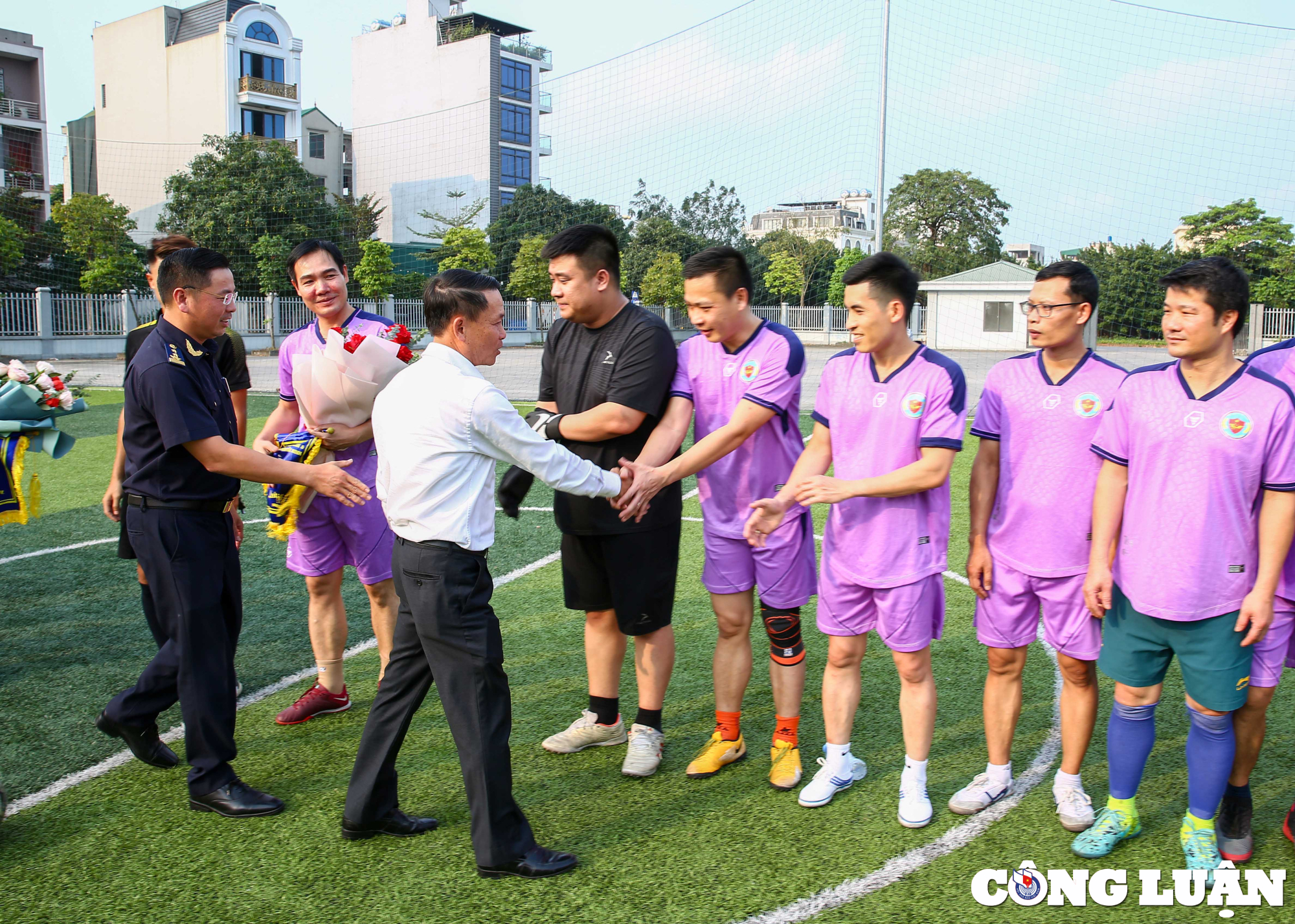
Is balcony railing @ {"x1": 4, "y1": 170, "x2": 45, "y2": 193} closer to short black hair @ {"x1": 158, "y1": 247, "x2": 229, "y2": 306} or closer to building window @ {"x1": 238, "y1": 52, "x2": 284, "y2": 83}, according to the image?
building window @ {"x1": 238, "y1": 52, "x2": 284, "y2": 83}

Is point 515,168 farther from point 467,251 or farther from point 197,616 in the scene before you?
point 197,616

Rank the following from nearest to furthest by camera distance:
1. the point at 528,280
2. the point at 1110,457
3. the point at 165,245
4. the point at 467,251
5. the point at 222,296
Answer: the point at 1110,457
the point at 222,296
the point at 165,245
the point at 528,280
the point at 467,251

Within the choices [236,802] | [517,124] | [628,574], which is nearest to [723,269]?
[628,574]

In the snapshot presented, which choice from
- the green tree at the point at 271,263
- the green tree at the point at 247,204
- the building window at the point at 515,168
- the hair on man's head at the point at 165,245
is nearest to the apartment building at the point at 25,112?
the green tree at the point at 247,204

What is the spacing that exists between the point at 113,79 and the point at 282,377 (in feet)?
173

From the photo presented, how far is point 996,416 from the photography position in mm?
3561

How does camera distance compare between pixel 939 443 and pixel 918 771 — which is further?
pixel 918 771

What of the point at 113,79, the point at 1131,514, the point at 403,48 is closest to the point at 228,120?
the point at 113,79

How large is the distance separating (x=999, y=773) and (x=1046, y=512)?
1.07 meters

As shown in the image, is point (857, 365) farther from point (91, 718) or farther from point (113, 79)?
point (113, 79)

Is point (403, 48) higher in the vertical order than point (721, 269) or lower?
higher

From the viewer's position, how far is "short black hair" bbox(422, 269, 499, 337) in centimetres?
311

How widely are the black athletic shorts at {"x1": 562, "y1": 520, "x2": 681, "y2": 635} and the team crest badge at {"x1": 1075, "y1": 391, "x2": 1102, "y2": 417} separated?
157 centimetres

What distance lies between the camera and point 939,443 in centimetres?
333
